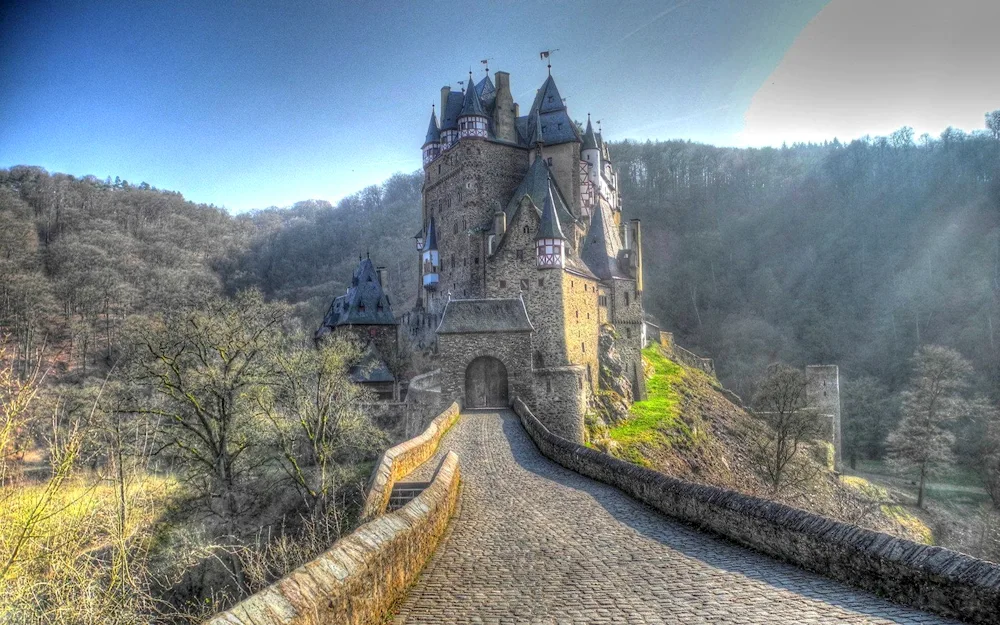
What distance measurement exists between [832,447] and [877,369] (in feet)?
87.3

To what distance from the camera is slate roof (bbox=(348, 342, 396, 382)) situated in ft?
117

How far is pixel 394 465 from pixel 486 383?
12.9 metres

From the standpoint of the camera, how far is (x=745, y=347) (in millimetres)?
70188

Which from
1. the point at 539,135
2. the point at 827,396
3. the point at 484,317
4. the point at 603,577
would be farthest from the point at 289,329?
the point at 603,577

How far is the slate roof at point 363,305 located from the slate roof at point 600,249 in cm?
1281

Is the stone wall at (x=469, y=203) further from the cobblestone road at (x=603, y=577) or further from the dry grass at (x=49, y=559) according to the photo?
the dry grass at (x=49, y=559)

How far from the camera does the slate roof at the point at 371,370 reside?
117ft

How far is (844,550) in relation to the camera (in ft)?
21.8

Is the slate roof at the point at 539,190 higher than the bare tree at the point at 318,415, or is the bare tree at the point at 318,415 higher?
the slate roof at the point at 539,190

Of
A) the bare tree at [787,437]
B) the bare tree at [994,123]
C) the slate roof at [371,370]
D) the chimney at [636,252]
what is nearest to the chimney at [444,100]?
the chimney at [636,252]

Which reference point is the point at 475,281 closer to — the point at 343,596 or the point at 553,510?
the point at 553,510

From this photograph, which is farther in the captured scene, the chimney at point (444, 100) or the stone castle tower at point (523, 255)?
the chimney at point (444, 100)

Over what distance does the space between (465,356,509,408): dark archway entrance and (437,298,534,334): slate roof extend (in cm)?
131

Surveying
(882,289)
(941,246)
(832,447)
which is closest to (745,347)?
(882,289)
